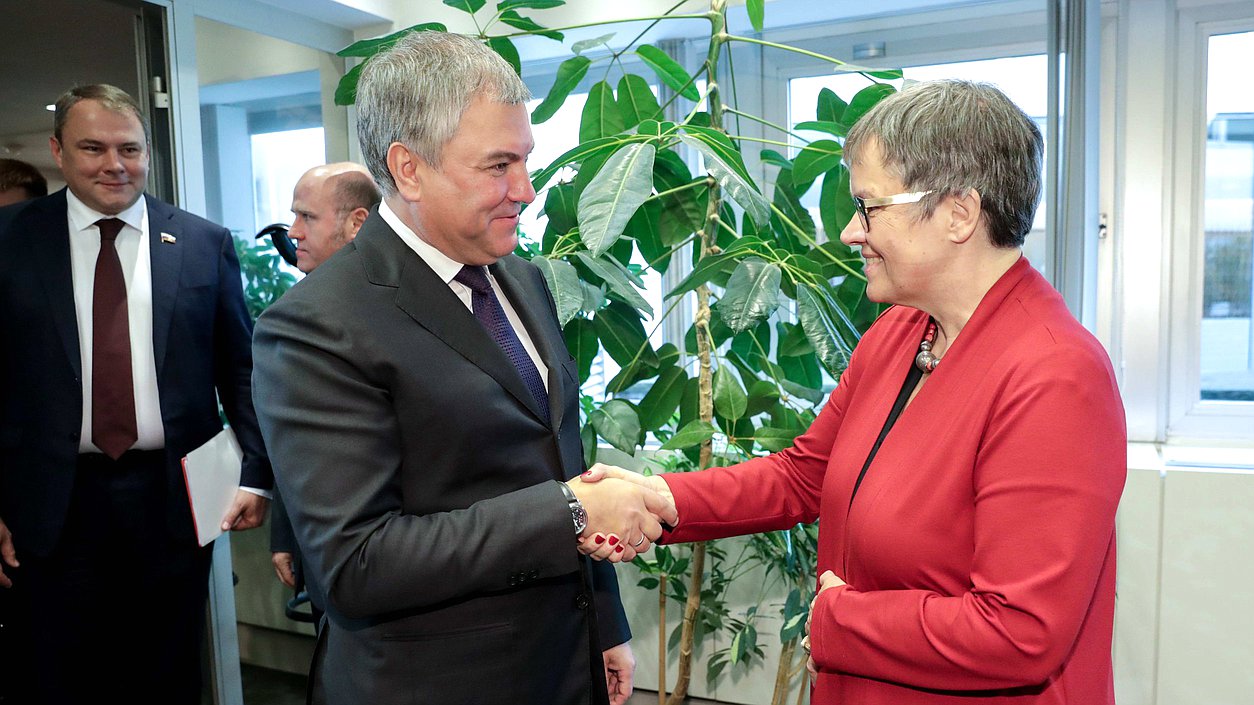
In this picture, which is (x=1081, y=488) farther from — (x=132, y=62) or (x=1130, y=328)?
(x=132, y=62)

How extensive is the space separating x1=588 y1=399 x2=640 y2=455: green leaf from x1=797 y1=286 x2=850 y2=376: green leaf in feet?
1.45

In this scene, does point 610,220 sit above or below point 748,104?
below

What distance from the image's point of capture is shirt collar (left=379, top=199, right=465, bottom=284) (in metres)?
1.38

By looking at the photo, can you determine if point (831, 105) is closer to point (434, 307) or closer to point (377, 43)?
point (377, 43)

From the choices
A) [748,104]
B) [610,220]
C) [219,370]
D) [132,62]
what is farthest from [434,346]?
[748,104]

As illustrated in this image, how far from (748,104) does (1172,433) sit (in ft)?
5.71

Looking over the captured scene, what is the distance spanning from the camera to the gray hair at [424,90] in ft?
4.31

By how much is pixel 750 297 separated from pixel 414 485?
0.82 m

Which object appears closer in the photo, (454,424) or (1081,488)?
(1081,488)

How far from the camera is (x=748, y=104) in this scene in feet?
11.0

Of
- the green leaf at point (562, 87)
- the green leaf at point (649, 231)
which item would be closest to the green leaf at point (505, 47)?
the green leaf at point (562, 87)

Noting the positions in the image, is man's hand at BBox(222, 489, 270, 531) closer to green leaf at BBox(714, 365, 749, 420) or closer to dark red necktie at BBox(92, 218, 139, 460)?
dark red necktie at BBox(92, 218, 139, 460)

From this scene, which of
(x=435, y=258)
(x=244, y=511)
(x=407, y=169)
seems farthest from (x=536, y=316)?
(x=244, y=511)

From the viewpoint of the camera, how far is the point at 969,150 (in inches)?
47.1
